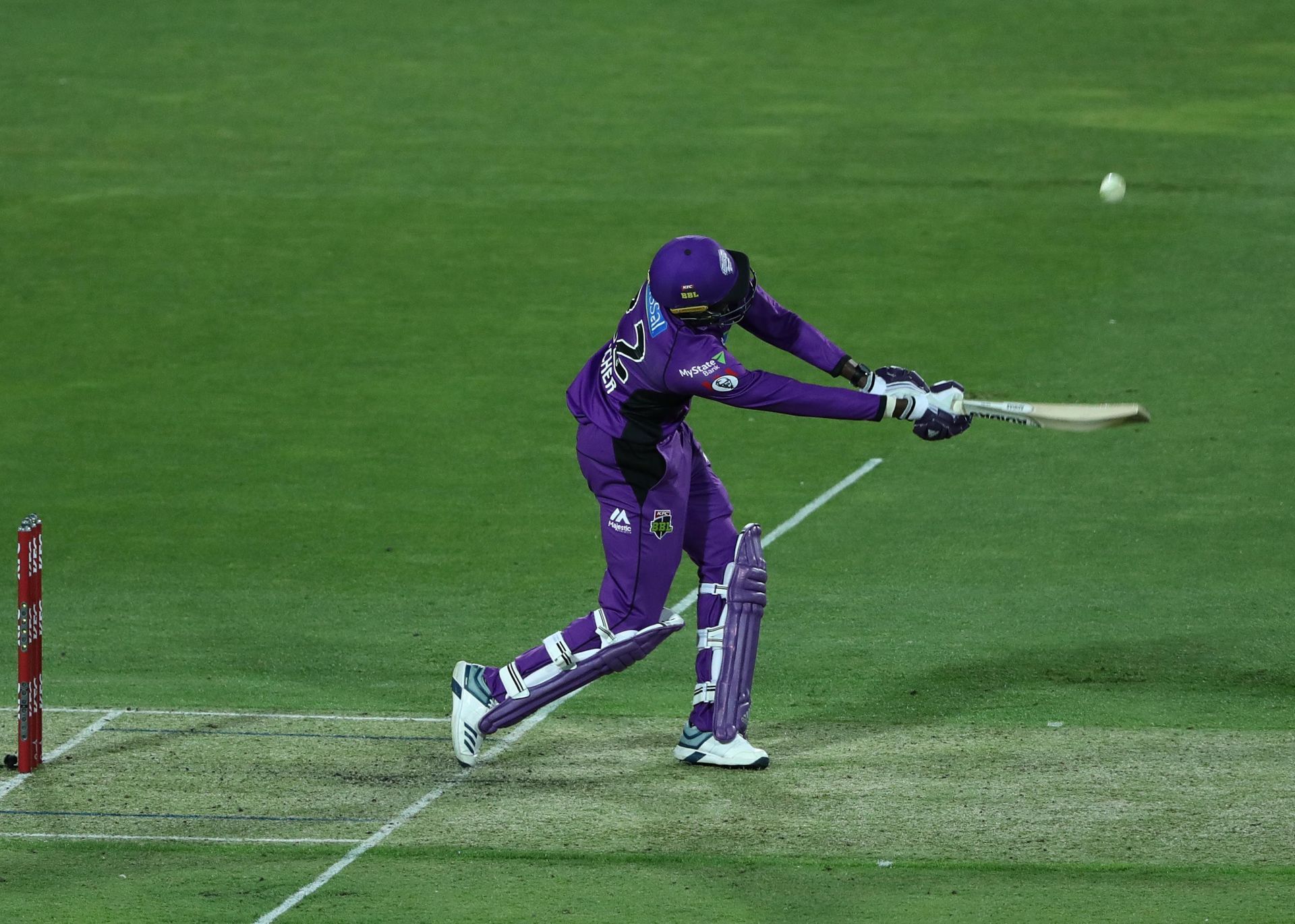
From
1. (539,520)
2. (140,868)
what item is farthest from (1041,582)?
(140,868)

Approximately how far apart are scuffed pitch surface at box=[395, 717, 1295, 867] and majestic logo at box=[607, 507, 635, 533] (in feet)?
3.40

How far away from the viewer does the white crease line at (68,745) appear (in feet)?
26.8

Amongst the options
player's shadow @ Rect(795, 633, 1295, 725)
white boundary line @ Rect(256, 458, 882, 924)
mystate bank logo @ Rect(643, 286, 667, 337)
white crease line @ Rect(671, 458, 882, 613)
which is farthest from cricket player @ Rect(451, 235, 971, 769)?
white crease line @ Rect(671, 458, 882, 613)

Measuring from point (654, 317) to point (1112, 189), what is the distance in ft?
36.2

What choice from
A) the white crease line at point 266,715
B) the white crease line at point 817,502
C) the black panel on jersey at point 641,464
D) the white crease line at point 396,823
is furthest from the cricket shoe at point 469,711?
the white crease line at point 817,502

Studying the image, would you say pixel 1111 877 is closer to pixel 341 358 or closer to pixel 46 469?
pixel 46 469

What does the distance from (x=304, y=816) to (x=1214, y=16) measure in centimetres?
2056

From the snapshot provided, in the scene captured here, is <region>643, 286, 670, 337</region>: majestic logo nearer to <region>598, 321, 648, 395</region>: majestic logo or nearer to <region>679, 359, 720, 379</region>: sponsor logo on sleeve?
<region>598, 321, 648, 395</region>: majestic logo

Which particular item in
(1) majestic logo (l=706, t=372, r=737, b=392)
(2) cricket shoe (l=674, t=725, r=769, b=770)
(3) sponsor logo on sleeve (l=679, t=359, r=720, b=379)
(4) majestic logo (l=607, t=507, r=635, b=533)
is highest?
(3) sponsor logo on sleeve (l=679, t=359, r=720, b=379)

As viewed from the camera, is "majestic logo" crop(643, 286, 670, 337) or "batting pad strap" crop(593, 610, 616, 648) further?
"batting pad strap" crop(593, 610, 616, 648)

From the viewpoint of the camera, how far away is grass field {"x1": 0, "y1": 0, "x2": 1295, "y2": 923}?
757 cm

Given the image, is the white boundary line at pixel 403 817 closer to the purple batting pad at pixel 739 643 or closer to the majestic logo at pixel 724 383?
the purple batting pad at pixel 739 643

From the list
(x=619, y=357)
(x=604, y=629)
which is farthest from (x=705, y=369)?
(x=604, y=629)

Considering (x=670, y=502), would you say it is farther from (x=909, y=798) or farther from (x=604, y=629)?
(x=909, y=798)
